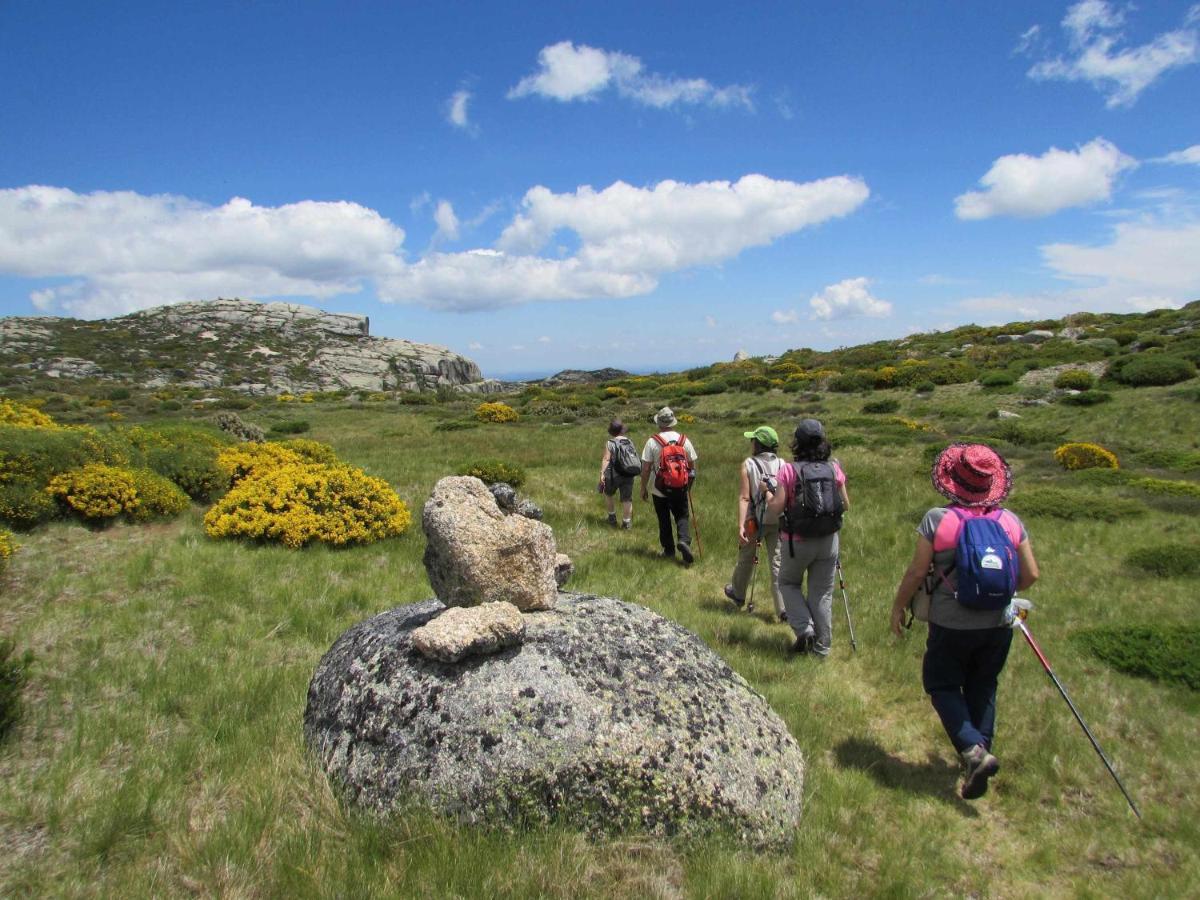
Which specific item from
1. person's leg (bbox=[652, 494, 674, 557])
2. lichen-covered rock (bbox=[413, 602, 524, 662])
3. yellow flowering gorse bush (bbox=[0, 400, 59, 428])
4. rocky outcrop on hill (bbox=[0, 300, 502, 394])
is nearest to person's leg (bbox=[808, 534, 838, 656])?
person's leg (bbox=[652, 494, 674, 557])

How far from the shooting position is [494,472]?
48.9 ft

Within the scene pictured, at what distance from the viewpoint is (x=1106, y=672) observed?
661 cm

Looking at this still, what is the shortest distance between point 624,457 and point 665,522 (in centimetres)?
188

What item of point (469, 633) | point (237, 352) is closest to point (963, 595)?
point (469, 633)

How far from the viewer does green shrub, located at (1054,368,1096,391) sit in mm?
28109

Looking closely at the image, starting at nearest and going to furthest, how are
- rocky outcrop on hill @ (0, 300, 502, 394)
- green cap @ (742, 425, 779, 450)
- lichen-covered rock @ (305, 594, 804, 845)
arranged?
lichen-covered rock @ (305, 594, 804, 845), green cap @ (742, 425, 779, 450), rocky outcrop on hill @ (0, 300, 502, 394)

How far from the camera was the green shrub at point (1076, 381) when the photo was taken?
2811 cm

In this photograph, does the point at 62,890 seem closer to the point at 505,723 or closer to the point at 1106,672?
the point at 505,723

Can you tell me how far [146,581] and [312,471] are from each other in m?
4.40

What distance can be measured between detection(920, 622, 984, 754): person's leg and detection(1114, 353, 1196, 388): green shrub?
29.7 m

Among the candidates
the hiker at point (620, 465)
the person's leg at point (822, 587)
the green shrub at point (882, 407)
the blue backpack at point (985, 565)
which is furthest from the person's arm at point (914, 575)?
the green shrub at point (882, 407)

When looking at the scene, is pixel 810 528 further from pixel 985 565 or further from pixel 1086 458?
pixel 1086 458

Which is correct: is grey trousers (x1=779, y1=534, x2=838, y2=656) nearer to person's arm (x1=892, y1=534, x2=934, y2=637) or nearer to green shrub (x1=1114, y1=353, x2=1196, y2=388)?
person's arm (x1=892, y1=534, x2=934, y2=637)

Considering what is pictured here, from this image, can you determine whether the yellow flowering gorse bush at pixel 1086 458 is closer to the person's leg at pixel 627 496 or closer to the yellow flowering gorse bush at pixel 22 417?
the person's leg at pixel 627 496
